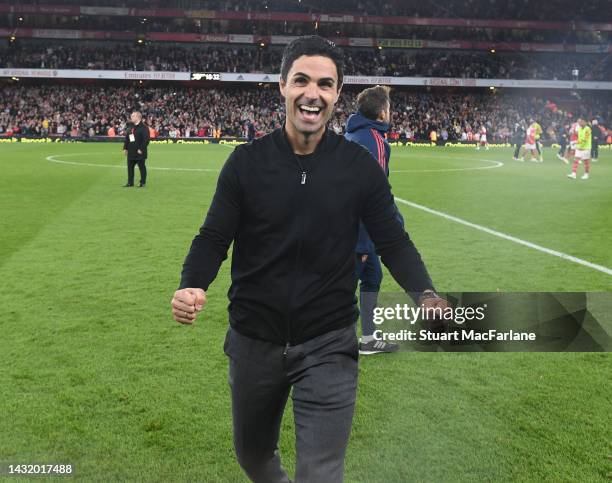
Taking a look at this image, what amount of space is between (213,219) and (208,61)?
5552cm

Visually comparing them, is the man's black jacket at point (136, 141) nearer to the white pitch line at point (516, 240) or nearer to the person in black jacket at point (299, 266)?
the white pitch line at point (516, 240)

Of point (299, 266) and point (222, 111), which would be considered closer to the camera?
point (299, 266)

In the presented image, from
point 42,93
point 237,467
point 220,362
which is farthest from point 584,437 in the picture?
point 42,93

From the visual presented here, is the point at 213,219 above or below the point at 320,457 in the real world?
above

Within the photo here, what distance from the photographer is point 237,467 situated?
362 cm

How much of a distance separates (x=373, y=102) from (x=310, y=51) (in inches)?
95.7

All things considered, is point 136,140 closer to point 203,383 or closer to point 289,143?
point 203,383

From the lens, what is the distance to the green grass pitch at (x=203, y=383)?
3.69m

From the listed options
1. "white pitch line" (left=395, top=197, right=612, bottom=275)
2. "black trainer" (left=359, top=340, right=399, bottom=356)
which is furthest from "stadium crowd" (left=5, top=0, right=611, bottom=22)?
"black trainer" (left=359, top=340, right=399, bottom=356)

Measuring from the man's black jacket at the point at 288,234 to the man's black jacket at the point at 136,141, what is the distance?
47.6 feet

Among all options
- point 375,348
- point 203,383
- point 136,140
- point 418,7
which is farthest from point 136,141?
point 418,7

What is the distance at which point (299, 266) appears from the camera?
101 inches

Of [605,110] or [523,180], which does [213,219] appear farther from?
[605,110]

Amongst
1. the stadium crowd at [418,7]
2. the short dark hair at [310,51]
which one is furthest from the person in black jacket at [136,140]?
the stadium crowd at [418,7]
